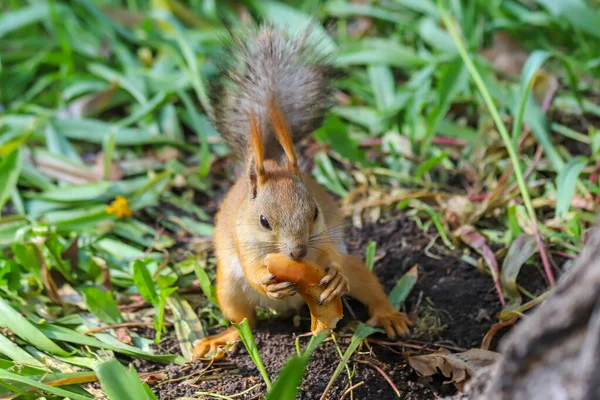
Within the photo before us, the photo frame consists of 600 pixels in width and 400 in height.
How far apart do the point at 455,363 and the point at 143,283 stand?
0.97 metres

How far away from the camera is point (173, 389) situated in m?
2.00

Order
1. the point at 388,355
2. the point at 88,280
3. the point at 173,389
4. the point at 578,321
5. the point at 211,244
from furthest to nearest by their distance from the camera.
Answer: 1. the point at 211,244
2. the point at 88,280
3. the point at 388,355
4. the point at 173,389
5. the point at 578,321

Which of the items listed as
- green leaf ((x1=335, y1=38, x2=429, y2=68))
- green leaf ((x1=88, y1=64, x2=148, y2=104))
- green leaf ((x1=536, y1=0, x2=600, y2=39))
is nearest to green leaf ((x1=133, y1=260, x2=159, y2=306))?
green leaf ((x1=88, y1=64, x2=148, y2=104))

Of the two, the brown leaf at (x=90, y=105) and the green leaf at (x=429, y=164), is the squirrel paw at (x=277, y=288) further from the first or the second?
the brown leaf at (x=90, y=105)

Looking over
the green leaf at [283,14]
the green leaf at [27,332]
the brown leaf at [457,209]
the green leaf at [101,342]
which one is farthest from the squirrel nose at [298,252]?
the green leaf at [283,14]

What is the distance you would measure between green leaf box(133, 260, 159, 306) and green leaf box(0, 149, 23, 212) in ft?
2.73

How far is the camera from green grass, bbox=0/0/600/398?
94.2 inches

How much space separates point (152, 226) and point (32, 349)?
0.86 meters

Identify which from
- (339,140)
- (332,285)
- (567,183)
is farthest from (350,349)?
(339,140)

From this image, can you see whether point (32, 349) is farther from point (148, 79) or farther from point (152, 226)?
point (148, 79)

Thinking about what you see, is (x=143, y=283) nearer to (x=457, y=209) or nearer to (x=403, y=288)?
(x=403, y=288)

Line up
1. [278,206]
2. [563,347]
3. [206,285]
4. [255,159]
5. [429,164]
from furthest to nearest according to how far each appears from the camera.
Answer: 1. [429,164]
2. [206,285]
3. [255,159]
4. [278,206]
5. [563,347]

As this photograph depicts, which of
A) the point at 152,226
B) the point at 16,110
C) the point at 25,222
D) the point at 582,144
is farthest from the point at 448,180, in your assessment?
the point at 16,110

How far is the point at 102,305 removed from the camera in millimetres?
2375
